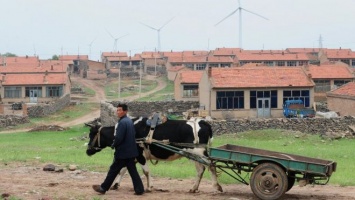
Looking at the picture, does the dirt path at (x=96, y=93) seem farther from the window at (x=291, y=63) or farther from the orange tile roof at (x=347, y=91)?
the window at (x=291, y=63)

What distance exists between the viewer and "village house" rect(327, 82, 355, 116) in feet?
160

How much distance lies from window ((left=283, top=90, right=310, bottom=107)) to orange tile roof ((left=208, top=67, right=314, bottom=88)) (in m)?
0.68

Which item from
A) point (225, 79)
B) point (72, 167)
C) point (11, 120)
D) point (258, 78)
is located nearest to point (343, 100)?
point (258, 78)

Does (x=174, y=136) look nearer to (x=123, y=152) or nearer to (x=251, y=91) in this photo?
(x=123, y=152)

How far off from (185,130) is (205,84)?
39.0 m

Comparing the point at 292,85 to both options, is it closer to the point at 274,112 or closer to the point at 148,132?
the point at 274,112

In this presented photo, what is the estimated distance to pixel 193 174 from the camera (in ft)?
54.9

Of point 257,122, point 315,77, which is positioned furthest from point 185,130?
point 315,77

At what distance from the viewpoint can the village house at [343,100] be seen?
48688mm

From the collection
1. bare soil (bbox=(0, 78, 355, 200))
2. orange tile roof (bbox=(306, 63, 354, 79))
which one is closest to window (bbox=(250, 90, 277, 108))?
orange tile roof (bbox=(306, 63, 354, 79))

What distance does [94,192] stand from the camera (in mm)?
12680

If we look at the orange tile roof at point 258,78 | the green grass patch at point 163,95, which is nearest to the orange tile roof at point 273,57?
the green grass patch at point 163,95

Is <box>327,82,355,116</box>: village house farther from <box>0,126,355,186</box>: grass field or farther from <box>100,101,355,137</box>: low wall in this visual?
<box>0,126,355,186</box>: grass field

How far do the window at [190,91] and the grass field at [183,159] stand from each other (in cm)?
2370
